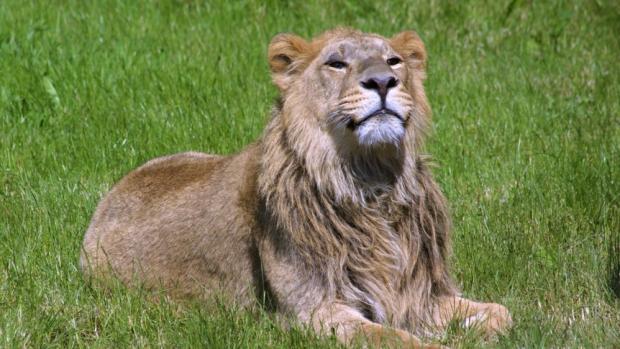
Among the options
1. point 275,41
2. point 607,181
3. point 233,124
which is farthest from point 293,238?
point 233,124

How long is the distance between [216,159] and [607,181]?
237 cm

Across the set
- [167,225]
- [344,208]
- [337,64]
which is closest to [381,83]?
[337,64]

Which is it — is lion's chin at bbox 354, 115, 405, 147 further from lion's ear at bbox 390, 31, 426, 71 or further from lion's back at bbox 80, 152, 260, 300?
lion's back at bbox 80, 152, 260, 300

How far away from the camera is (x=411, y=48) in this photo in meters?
6.23

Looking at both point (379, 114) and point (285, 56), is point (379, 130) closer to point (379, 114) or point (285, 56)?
point (379, 114)

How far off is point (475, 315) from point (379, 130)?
0.99 m

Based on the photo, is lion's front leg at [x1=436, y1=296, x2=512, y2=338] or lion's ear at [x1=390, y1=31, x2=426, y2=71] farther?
lion's ear at [x1=390, y1=31, x2=426, y2=71]

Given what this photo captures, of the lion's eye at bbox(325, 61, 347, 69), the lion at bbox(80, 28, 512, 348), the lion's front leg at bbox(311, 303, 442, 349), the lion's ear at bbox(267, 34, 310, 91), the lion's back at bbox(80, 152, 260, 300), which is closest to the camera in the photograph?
the lion's front leg at bbox(311, 303, 442, 349)

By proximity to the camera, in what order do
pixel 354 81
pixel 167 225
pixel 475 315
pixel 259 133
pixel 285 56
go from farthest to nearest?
pixel 259 133 → pixel 167 225 → pixel 285 56 → pixel 475 315 → pixel 354 81

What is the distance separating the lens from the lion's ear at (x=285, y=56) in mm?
6117

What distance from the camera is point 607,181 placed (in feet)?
24.7

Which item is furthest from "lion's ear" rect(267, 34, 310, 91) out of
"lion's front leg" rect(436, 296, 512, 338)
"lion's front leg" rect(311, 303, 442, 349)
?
"lion's front leg" rect(436, 296, 512, 338)

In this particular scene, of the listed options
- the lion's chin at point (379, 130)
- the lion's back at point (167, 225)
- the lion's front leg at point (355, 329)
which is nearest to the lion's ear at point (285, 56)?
the lion's back at point (167, 225)

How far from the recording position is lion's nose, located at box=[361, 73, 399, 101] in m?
5.54
